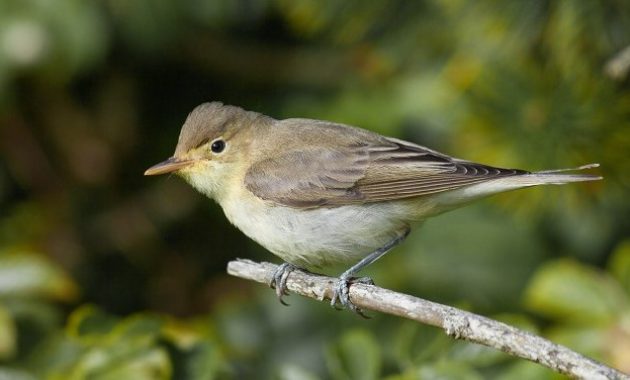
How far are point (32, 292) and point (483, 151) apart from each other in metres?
1.95

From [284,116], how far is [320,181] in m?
1.72

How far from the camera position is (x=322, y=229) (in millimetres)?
3656

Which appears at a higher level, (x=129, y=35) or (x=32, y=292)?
(x=129, y=35)

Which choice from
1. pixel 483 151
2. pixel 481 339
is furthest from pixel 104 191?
pixel 481 339

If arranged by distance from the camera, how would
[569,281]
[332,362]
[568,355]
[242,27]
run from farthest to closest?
[242,27] → [569,281] → [332,362] → [568,355]

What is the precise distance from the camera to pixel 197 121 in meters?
3.98

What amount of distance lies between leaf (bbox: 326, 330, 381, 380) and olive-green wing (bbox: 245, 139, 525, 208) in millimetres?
628

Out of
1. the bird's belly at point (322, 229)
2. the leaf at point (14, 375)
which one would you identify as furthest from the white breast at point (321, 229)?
the leaf at point (14, 375)

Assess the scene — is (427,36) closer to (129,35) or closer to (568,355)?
(129,35)

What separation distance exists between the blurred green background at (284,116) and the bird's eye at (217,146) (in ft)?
2.42

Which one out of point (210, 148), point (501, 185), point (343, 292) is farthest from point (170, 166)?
point (501, 185)

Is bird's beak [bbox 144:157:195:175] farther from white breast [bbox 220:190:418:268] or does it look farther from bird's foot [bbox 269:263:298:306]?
bird's foot [bbox 269:263:298:306]

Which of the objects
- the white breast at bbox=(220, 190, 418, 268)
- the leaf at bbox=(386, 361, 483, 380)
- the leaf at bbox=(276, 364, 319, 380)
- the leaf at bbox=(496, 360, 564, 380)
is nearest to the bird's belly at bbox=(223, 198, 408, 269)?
the white breast at bbox=(220, 190, 418, 268)

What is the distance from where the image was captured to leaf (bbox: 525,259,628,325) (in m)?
3.75
